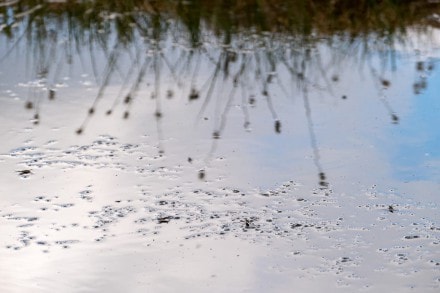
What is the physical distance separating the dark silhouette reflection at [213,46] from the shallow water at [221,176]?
0.06 feet

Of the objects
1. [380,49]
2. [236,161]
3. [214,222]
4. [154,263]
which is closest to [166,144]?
[236,161]

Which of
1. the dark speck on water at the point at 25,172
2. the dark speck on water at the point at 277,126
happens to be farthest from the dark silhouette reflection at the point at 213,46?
the dark speck on water at the point at 25,172

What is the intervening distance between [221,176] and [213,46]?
149 cm

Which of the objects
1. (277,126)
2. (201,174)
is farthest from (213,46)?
(201,174)

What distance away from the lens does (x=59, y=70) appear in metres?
4.31

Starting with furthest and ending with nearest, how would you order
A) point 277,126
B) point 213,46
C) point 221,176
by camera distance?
point 213,46, point 277,126, point 221,176

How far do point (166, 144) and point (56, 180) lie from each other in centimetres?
46

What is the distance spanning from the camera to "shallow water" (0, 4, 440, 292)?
2.64 m

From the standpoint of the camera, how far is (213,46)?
462cm

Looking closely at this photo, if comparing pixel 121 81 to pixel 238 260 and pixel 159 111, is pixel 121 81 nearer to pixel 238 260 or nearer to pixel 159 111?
pixel 159 111

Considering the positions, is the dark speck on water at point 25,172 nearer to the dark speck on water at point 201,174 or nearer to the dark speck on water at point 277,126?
the dark speck on water at point 201,174

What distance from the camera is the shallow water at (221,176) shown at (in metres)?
2.64

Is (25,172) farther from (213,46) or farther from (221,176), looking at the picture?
(213,46)

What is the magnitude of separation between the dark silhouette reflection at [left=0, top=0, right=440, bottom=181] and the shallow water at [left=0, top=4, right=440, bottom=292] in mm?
17
